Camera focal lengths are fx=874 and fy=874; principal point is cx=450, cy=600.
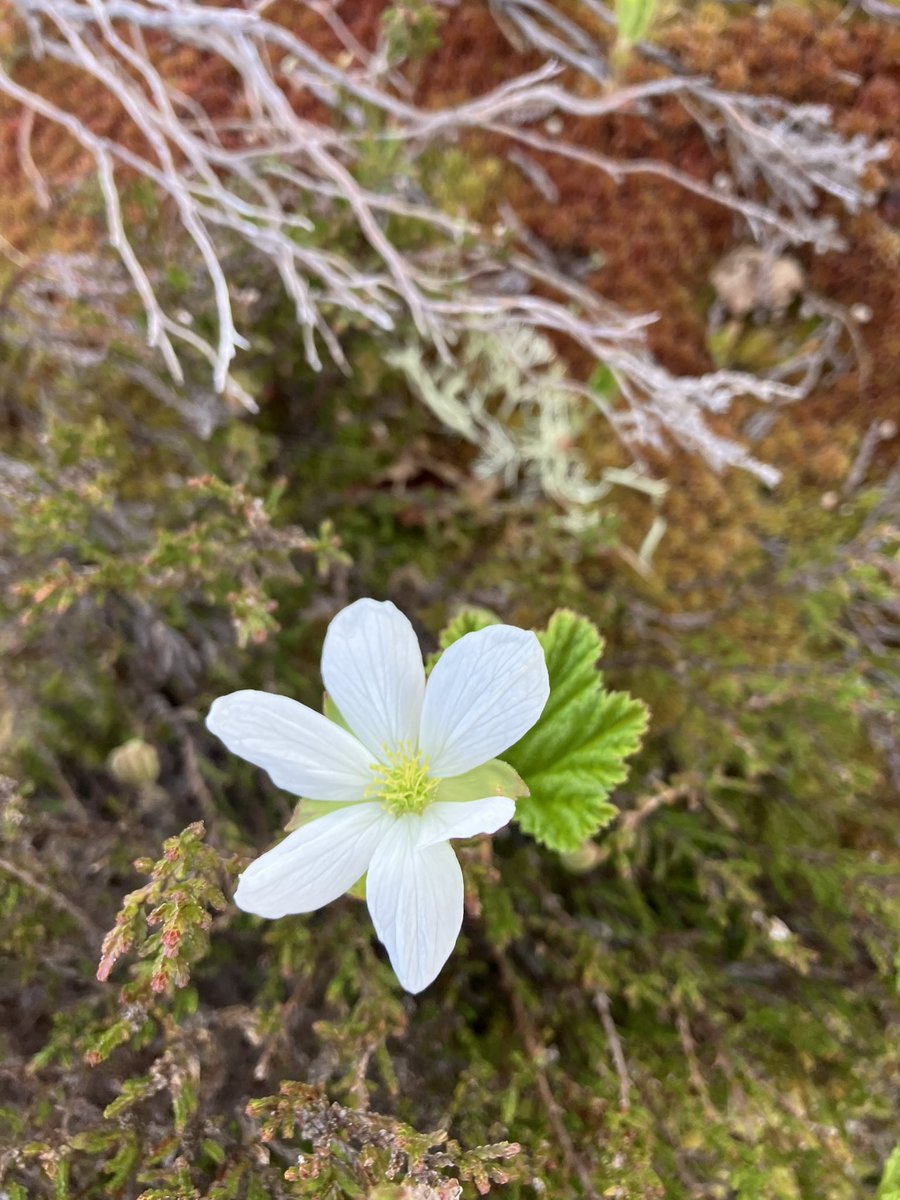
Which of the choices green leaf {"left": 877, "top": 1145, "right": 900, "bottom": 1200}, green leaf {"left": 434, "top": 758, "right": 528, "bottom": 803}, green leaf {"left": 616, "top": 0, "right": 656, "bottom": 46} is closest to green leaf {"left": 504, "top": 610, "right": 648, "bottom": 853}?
green leaf {"left": 434, "top": 758, "right": 528, "bottom": 803}

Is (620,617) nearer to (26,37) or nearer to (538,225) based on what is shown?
(538,225)

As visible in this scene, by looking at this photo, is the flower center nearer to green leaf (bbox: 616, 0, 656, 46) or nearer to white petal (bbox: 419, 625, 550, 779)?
white petal (bbox: 419, 625, 550, 779)

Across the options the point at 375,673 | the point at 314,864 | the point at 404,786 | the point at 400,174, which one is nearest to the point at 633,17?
the point at 400,174

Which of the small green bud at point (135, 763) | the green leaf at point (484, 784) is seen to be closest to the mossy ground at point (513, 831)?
the small green bud at point (135, 763)

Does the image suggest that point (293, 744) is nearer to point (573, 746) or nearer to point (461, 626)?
point (461, 626)

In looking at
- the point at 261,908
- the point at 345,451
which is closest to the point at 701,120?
the point at 345,451
